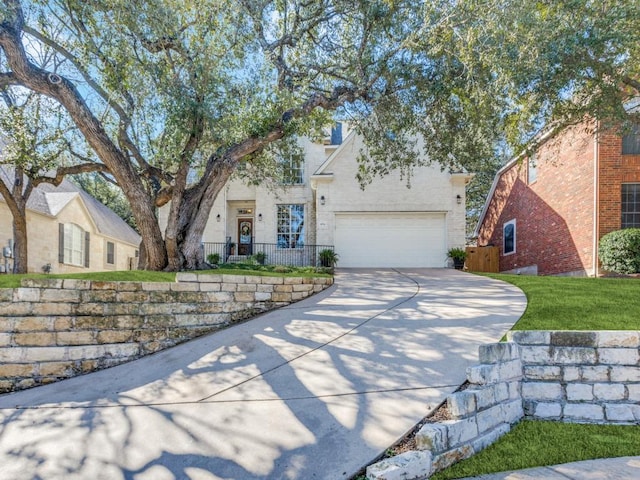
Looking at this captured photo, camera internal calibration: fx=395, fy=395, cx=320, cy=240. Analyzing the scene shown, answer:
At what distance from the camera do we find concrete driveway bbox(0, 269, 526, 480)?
3369 millimetres

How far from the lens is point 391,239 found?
16.2 m

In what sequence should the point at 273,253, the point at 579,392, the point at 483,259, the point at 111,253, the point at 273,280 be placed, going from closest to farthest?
the point at 579,392, the point at 273,280, the point at 273,253, the point at 483,259, the point at 111,253

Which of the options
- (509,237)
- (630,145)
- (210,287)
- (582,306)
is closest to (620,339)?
(582,306)

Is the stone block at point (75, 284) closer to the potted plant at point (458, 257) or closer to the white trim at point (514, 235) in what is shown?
the potted plant at point (458, 257)

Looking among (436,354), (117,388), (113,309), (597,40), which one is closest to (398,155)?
(597,40)

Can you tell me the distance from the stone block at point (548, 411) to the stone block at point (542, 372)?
0.88 ft

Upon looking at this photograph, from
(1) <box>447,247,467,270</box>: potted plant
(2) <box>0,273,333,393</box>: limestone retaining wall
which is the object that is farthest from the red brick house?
(2) <box>0,273,333,393</box>: limestone retaining wall

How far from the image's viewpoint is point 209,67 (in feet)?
27.1

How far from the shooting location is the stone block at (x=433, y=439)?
10.6 ft

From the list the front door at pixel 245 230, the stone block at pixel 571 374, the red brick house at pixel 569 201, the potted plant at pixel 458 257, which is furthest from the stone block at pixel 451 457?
the front door at pixel 245 230

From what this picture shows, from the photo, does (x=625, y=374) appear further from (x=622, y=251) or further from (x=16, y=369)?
(x=622, y=251)

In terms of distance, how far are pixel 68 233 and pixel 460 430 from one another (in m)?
17.7

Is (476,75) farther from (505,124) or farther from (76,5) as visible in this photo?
(76,5)

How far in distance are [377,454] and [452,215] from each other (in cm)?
1398
